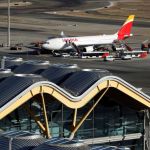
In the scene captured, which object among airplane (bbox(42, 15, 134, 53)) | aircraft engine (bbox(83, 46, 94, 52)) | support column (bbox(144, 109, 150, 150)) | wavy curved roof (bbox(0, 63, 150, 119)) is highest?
airplane (bbox(42, 15, 134, 53))

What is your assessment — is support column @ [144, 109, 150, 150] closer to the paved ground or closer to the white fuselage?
the paved ground

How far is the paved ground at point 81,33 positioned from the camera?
101 metres

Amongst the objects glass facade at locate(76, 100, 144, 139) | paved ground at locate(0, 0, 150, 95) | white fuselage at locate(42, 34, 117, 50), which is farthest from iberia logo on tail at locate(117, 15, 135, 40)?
glass facade at locate(76, 100, 144, 139)

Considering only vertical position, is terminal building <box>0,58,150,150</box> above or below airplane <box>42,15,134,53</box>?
below

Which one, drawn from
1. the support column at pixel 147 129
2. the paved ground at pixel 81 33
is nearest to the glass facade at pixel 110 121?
the support column at pixel 147 129

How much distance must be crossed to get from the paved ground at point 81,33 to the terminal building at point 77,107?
123ft

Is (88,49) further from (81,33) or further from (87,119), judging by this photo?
(87,119)

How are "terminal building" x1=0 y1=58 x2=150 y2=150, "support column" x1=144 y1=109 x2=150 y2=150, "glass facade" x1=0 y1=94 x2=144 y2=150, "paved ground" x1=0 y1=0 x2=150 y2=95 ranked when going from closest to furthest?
"terminal building" x1=0 y1=58 x2=150 y2=150
"glass facade" x1=0 y1=94 x2=144 y2=150
"support column" x1=144 y1=109 x2=150 y2=150
"paved ground" x1=0 y1=0 x2=150 y2=95

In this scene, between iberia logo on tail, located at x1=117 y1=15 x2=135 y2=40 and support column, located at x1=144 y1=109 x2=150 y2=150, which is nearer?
support column, located at x1=144 y1=109 x2=150 y2=150

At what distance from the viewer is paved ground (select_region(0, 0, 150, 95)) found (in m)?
101

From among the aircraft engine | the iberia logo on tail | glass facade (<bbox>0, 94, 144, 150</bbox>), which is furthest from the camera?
the iberia logo on tail

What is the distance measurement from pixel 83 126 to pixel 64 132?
1.46 m

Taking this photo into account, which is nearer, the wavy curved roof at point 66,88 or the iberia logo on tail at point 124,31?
the wavy curved roof at point 66,88

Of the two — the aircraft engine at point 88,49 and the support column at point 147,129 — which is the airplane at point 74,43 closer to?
the aircraft engine at point 88,49
